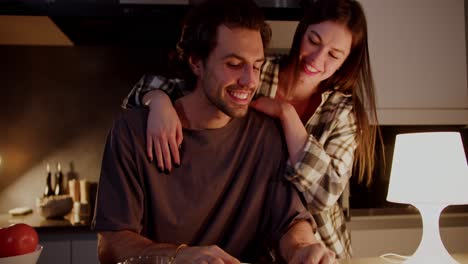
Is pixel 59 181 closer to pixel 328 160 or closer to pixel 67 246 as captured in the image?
pixel 67 246

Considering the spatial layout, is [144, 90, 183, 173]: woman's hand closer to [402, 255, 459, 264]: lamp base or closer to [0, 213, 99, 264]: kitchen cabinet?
[402, 255, 459, 264]: lamp base

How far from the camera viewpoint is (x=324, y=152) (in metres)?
1.25

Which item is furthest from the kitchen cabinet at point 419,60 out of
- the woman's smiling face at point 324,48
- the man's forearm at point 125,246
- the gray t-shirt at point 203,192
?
the man's forearm at point 125,246

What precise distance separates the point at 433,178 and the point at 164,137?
67 cm

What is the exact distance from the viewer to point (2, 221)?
6.86ft

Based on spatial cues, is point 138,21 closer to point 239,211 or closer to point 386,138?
point 239,211

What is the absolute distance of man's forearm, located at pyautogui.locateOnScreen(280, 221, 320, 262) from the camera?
1056 millimetres

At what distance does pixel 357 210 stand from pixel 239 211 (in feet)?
3.42

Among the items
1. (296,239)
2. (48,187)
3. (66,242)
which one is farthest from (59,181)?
(296,239)

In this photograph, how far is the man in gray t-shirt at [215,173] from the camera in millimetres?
1112

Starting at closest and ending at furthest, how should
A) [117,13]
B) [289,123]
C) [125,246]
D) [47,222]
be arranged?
1. [125,246]
2. [289,123]
3. [117,13]
4. [47,222]

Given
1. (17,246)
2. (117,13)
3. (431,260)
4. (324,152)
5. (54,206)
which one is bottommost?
(54,206)

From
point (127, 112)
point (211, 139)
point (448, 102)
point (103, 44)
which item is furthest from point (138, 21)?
point (448, 102)

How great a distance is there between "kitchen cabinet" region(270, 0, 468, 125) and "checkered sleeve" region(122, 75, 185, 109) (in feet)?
2.76
